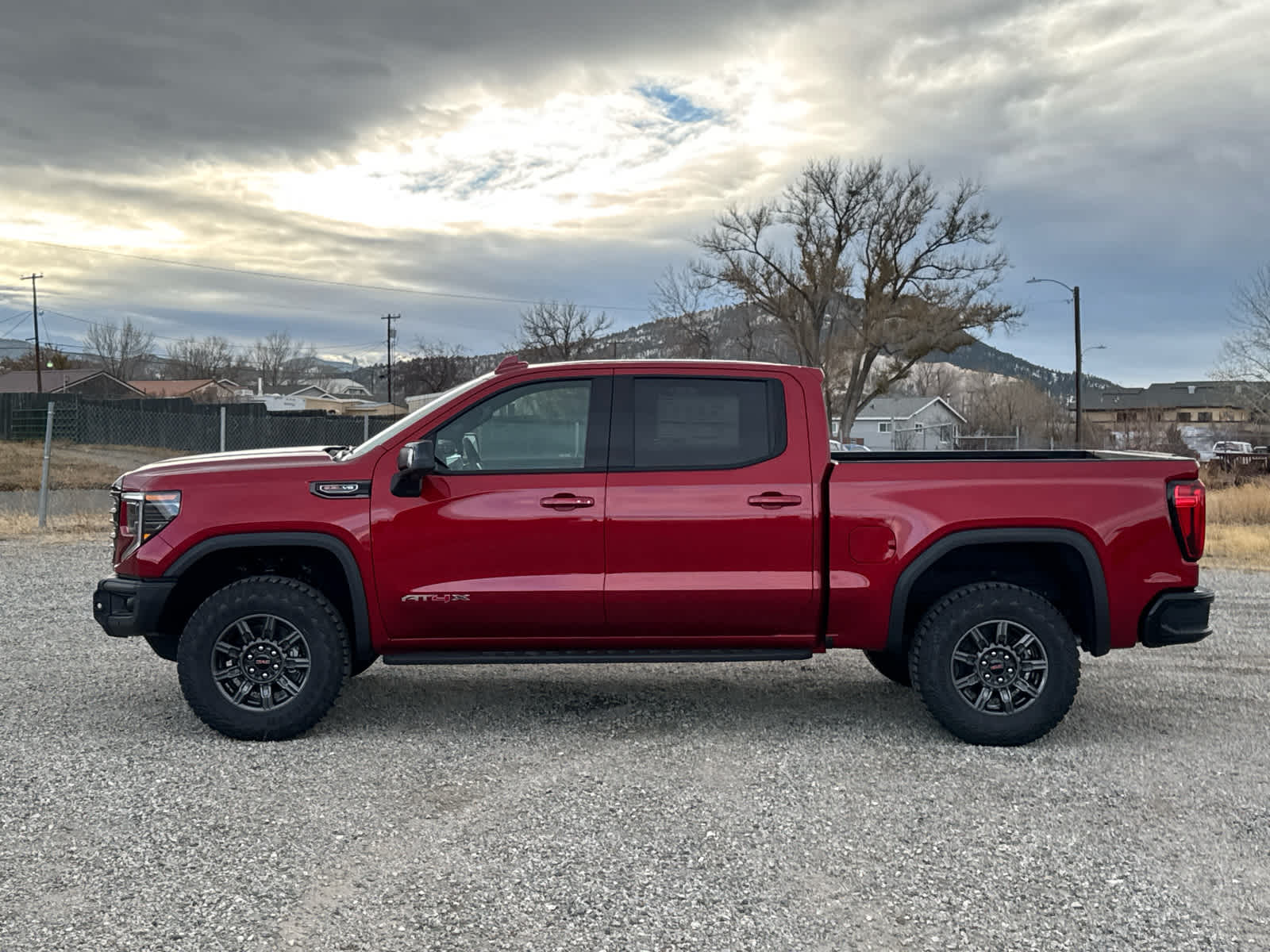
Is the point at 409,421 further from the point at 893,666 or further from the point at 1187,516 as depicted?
the point at 1187,516

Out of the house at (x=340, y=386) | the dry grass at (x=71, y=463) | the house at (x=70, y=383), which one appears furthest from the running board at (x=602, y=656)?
the house at (x=340, y=386)

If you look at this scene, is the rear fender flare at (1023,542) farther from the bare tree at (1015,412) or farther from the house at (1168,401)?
the house at (1168,401)

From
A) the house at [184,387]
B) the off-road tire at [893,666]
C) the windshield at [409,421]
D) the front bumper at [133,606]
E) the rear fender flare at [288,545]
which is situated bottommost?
the off-road tire at [893,666]

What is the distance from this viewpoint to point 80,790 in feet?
15.4

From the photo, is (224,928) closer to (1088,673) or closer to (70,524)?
(1088,673)

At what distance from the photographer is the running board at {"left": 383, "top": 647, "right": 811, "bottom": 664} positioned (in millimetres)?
5367

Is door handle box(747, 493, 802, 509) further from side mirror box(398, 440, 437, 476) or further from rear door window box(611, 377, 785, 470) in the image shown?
side mirror box(398, 440, 437, 476)

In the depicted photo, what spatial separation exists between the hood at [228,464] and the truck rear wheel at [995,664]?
309 centimetres

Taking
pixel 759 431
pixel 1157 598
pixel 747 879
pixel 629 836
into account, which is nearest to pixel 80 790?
pixel 629 836

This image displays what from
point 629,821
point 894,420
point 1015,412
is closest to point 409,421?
point 629,821

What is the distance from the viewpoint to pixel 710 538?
5332 mm

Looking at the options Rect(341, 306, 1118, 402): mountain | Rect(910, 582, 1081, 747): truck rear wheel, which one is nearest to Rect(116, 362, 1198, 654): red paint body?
Rect(910, 582, 1081, 747): truck rear wheel

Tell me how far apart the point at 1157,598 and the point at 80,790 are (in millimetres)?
5021

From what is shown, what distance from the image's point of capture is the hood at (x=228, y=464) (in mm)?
5379
